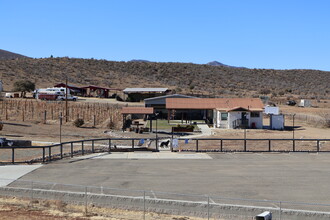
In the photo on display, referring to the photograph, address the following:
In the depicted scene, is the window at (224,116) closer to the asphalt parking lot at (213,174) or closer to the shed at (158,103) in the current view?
the shed at (158,103)

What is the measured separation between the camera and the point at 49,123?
5544 cm

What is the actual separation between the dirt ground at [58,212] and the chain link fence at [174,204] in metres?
0.18

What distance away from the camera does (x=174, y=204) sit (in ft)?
48.3

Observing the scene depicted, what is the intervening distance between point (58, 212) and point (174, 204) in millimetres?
3926

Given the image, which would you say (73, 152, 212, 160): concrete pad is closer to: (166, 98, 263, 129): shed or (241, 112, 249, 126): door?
(166, 98, 263, 129): shed

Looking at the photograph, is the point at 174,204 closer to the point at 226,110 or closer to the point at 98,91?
the point at 226,110

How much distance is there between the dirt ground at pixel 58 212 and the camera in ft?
47.4

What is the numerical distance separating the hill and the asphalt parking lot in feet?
269

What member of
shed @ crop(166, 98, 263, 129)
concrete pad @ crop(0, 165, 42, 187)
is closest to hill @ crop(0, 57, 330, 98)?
shed @ crop(166, 98, 263, 129)

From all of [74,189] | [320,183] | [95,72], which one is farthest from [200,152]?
[95,72]

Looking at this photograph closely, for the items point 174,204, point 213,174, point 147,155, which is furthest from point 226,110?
point 174,204

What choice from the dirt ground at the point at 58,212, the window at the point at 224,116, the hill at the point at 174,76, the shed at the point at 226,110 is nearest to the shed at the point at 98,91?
the hill at the point at 174,76

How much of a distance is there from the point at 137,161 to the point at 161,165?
1.88 metres

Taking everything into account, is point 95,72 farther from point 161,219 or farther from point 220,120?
point 161,219
